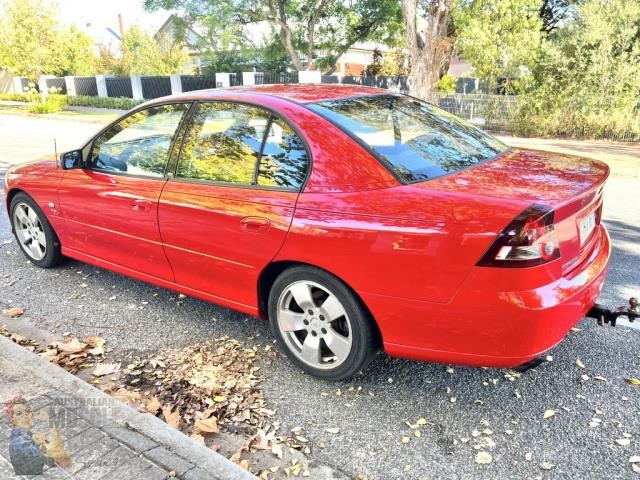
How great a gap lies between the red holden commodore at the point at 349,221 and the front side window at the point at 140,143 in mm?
12

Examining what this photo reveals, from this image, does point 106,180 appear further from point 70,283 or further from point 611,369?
point 611,369

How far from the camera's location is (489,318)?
2.49 meters

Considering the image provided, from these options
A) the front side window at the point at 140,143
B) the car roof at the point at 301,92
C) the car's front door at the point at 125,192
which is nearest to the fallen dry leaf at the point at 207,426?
the car's front door at the point at 125,192

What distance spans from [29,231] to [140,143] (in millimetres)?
1781

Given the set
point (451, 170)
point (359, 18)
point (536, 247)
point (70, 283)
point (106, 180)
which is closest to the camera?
point (536, 247)

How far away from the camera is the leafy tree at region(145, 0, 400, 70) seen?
27031mm

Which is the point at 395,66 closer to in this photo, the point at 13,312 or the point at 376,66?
the point at 376,66

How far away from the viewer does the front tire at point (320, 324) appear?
2867 millimetres

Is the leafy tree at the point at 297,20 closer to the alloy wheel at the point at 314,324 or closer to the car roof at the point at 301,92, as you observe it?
the car roof at the point at 301,92

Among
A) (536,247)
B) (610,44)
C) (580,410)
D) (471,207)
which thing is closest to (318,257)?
(471,207)

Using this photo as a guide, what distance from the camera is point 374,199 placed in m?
2.73

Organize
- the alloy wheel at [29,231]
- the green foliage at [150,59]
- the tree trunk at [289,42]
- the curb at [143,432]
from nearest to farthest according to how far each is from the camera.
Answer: the curb at [143,432] < the alloy wheel at [29,231] < the tree trunk at [289,42] < the green foliage at [150,59]

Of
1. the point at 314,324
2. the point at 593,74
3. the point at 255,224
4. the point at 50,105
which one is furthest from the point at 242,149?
the point at 50,105

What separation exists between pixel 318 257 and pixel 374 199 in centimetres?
43
